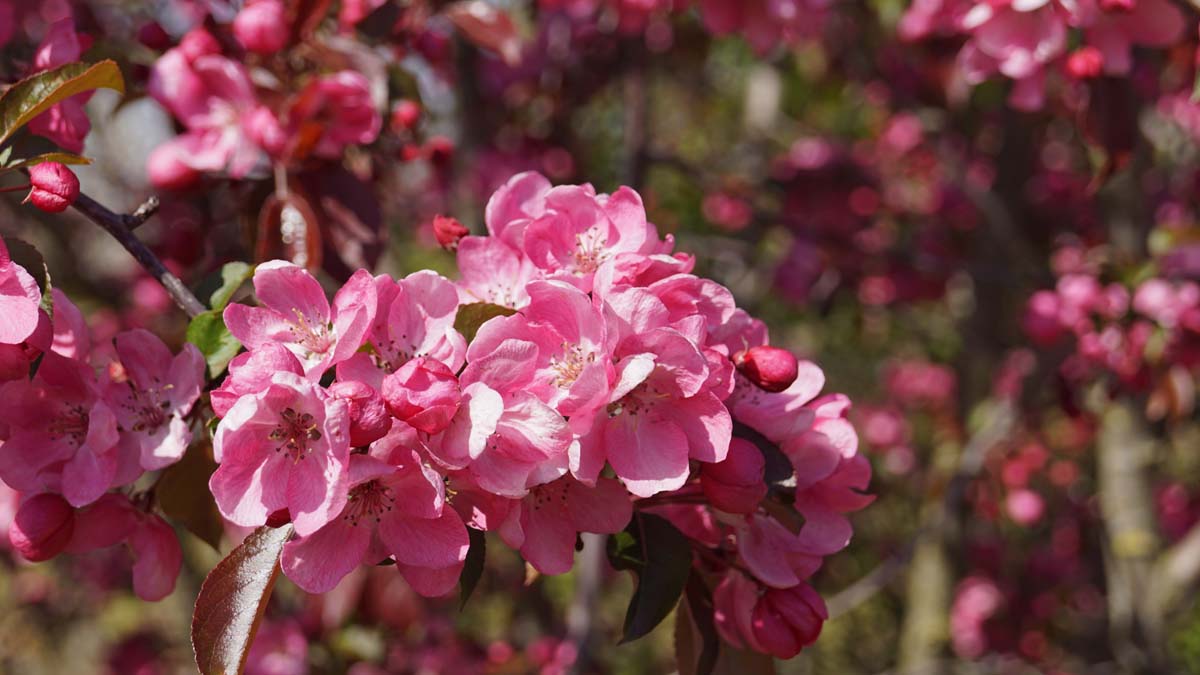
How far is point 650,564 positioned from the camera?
0.95 m

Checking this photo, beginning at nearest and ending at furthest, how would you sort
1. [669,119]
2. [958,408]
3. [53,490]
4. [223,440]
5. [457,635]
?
[223,440]
[53,490]
[457,635]
[958,408]
[669,119]

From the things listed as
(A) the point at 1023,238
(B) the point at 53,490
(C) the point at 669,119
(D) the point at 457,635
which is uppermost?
(B) the point at 53,490

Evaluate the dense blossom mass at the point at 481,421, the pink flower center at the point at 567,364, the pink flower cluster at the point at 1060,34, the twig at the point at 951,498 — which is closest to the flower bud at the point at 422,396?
the dense blossom mass at the point at 481,421

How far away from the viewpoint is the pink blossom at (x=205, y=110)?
1480 millimetres

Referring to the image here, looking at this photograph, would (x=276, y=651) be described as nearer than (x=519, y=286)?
No

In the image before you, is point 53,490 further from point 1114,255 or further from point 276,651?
point 1114,255

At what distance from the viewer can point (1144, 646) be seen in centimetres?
282

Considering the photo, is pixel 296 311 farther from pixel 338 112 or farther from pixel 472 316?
pixel 338 112

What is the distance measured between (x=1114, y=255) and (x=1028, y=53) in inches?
37.4

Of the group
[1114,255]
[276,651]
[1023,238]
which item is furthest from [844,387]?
[276,651]

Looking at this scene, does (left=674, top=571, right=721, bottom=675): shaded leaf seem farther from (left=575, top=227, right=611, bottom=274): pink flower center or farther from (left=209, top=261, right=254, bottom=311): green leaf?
(left=209, top=261, right=254, bottom=311): green leaf

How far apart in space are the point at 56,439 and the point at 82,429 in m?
0.03

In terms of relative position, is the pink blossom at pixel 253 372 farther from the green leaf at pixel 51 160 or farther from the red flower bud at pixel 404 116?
the red flower bud at pixel 404 116

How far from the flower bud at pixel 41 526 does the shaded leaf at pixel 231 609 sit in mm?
203
